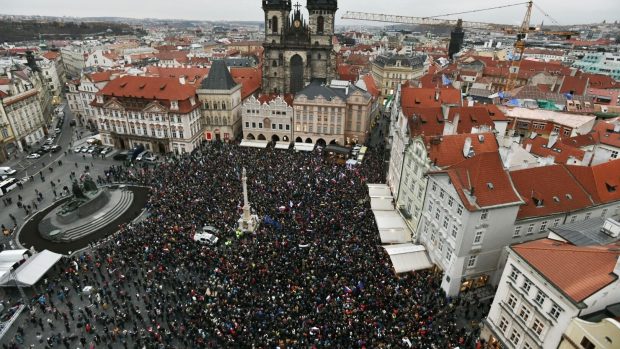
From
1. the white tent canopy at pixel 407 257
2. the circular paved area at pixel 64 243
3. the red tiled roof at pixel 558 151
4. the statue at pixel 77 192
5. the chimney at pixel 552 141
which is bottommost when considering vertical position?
the circular paved area at pixel 64 243

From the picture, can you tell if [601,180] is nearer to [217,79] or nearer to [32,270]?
[32,270]

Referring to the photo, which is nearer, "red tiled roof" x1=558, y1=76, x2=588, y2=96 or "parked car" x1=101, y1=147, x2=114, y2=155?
"parked car" x1=101, y1=147, x2=114, y2=155

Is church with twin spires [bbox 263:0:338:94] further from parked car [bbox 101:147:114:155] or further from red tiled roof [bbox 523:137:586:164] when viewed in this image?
red tiled roof [bbox 523:137:586:164]

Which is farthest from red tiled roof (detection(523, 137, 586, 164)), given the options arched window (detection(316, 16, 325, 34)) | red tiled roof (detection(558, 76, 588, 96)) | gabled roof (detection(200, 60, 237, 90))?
arched window (detection(316, 16, 325, 34))

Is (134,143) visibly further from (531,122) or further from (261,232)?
(531,122)

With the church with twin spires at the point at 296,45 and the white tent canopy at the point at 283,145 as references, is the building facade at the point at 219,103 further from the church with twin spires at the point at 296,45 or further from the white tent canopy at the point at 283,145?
the church with twin spires at the point at 296,45

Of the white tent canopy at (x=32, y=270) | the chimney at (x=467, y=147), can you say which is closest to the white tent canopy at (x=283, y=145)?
the chimney at (x=467, y=147)
